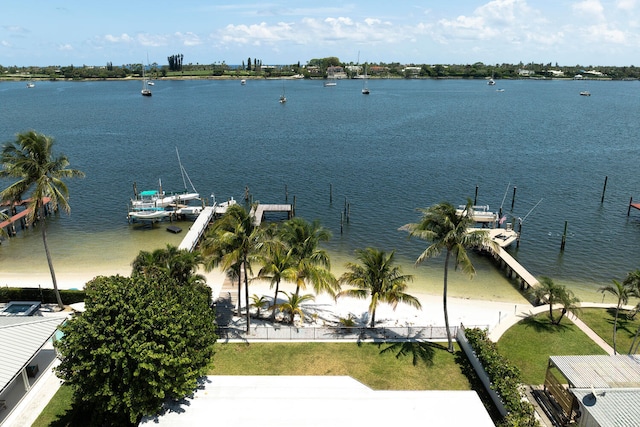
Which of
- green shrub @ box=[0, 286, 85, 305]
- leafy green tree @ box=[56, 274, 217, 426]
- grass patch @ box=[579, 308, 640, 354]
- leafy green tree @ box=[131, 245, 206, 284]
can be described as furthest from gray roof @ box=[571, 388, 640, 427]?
green shrub @ box=[0, 286, 85, 305]

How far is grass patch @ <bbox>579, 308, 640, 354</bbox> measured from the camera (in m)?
29.7

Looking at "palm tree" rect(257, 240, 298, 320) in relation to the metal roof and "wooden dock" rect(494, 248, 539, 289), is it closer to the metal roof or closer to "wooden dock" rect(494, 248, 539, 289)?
the metal roof

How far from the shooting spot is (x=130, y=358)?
2008 cm

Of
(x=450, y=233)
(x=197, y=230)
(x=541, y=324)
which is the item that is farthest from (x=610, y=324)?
(x=197, y=230)

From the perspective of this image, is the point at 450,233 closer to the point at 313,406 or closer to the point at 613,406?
the point at 613,406

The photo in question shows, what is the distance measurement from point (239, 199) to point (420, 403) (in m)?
50.7

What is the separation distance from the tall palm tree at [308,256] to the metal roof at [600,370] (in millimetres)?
13743

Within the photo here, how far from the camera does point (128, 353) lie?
19.8m

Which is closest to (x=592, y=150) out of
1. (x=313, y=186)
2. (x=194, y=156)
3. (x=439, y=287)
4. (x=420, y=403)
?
(x=313, y=186)

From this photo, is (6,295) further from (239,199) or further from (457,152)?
(457,152)

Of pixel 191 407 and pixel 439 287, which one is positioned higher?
pixel 191 407

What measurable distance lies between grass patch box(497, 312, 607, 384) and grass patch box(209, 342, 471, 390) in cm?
388

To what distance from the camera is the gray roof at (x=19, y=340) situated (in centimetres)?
2298

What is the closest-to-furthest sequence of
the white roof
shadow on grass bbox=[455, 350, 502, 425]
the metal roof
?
1. the white roof
2. the metal roof
3. shadow on grass bbox=[455, 350, 502, 425]
